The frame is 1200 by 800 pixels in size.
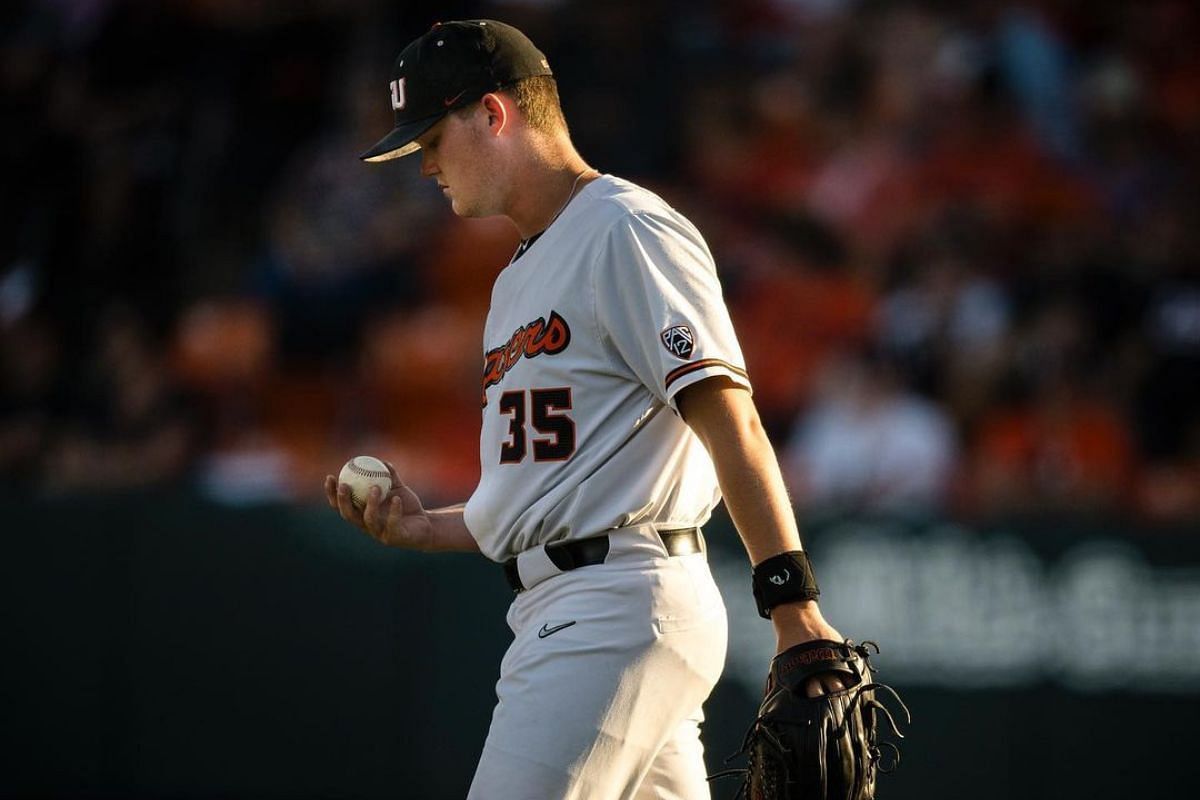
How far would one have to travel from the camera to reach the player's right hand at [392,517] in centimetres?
362

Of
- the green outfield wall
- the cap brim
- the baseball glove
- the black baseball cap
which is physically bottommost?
the green outfield wall

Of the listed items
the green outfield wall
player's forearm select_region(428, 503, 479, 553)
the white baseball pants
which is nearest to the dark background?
the green outfield wall

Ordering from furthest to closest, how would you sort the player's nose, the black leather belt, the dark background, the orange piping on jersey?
the dark background
the player's nose
the black leather belt
the orange piping on jersey

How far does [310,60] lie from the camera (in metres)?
10.0

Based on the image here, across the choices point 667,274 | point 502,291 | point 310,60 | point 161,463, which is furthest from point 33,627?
point 667,274

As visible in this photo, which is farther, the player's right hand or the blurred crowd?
the blurred crowd

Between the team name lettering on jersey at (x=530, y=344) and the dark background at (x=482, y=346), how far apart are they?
3.96 meters

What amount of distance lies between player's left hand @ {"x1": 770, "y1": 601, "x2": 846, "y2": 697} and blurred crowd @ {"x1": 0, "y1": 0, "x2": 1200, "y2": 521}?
456 cm

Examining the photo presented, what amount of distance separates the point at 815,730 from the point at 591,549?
22.8 inches

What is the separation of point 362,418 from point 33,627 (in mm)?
2013

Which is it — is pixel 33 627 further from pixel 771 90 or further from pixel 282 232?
pixel 771 90

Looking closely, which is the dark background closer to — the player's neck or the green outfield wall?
the green outfield wall

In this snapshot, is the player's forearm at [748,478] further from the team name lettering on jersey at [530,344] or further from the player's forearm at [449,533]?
the player's forearm at [449,533]

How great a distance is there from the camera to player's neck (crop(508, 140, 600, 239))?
11.0 ft
